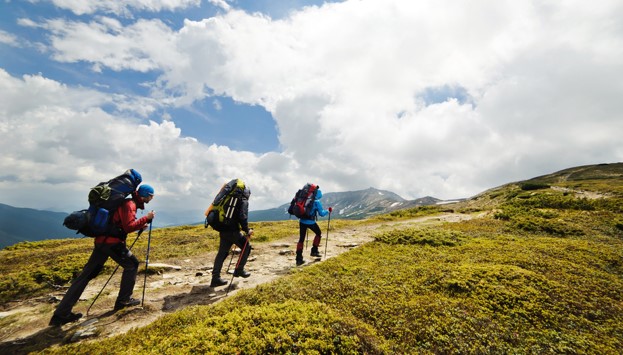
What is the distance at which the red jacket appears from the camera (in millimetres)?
8805

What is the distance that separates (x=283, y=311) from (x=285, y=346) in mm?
1396

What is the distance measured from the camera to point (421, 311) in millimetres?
7887

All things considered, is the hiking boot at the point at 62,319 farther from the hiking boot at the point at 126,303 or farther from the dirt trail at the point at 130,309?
the hiking boot at the point at 126,303

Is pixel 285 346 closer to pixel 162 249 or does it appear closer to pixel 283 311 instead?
pixel 283 311

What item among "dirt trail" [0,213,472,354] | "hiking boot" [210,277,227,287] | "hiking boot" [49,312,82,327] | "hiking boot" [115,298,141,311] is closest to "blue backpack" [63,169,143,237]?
"hiking boot" [115,298,141,311]

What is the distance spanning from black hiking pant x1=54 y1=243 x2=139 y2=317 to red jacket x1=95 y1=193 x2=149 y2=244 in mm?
190

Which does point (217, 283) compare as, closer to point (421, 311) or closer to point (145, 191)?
point (145, 191)

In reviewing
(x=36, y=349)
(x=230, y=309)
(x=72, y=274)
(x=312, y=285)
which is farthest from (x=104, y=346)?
(x=72, y=274)

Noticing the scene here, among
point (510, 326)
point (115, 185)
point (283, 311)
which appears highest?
point (115, 185)

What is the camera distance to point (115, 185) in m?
8.89

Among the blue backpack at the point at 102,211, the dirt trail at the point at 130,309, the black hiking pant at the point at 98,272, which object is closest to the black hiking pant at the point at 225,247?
the dirt trail at the point at 130,309

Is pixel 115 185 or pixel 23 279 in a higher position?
pixel 115 185

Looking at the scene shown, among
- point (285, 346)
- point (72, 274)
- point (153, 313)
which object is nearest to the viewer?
point (285, 346)

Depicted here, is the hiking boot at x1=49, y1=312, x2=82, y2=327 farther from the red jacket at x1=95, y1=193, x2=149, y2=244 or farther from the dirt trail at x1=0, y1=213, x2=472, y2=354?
the red jacket at x1=95, y1=193, x2=149, y2=244
